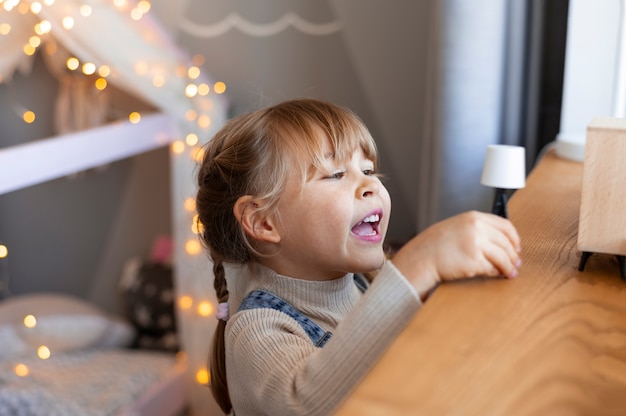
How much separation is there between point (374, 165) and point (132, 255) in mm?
2018

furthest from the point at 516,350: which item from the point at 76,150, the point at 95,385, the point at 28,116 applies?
the point at 28,116

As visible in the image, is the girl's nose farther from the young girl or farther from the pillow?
the pillow

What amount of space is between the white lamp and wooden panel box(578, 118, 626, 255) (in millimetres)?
231

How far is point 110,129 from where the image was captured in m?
2.17

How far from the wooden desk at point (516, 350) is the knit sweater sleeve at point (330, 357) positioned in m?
0.04

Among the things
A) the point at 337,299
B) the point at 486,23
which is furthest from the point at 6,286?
the point at 337,299

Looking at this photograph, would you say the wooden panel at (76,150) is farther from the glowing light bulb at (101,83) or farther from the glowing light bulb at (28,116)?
the glowing light bulb at (28,116)

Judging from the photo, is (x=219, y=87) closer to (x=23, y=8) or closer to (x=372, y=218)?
(x=23, y=8)

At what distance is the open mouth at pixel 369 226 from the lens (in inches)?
38.0

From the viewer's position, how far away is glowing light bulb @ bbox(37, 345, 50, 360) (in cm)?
243

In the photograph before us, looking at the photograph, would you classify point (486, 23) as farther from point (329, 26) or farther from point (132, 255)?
point (132, 255)

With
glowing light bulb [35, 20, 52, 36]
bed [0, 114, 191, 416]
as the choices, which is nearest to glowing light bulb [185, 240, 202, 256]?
bed [0, 114, 191, 416]

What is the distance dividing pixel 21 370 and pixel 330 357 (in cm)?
183

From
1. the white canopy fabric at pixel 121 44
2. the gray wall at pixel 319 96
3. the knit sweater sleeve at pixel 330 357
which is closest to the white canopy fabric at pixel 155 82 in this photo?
the white canopy fabric at pixel 121 44
